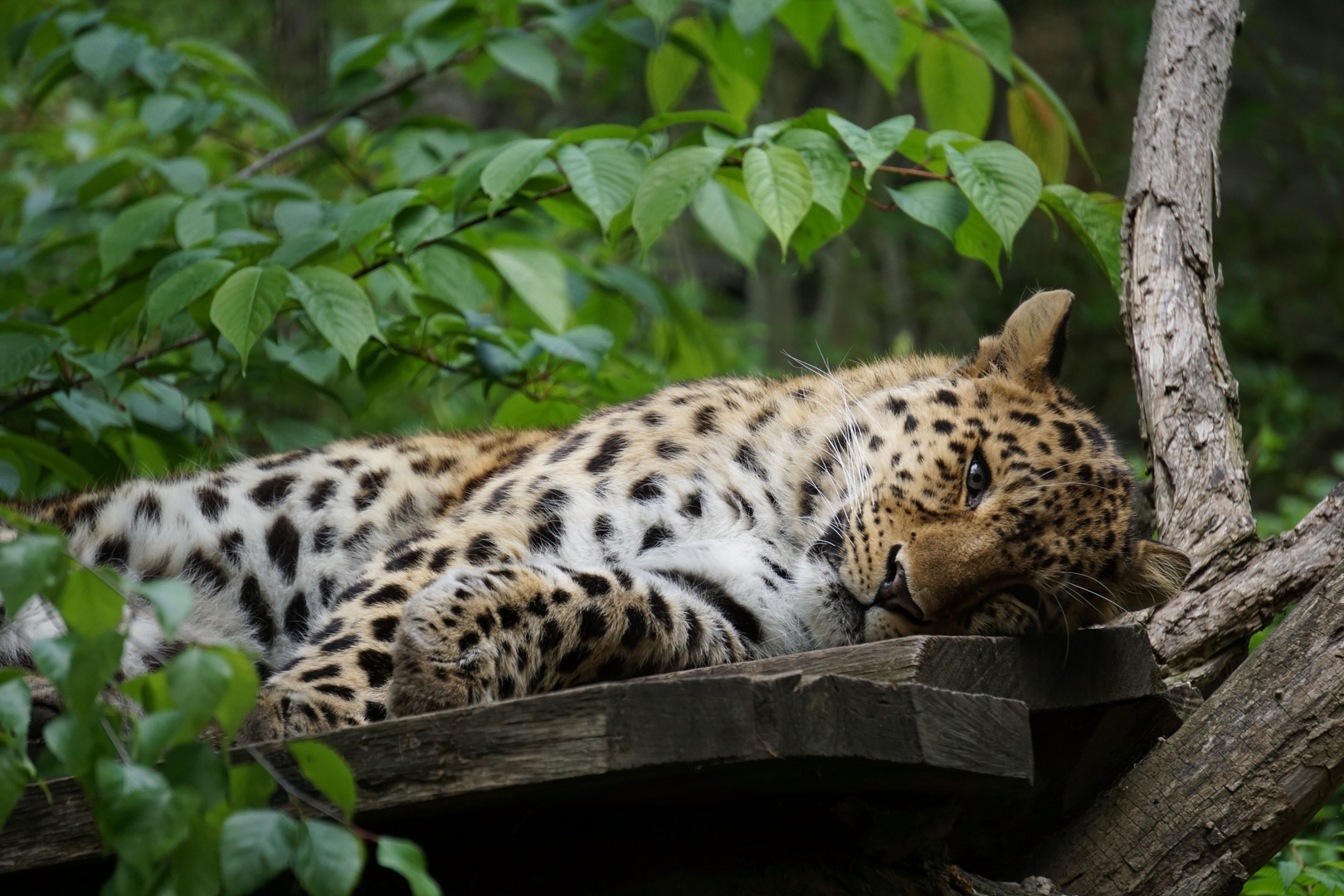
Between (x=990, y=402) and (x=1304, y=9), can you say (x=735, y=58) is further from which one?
(x=1304, y=9)

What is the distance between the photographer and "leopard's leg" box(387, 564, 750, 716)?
2955mm

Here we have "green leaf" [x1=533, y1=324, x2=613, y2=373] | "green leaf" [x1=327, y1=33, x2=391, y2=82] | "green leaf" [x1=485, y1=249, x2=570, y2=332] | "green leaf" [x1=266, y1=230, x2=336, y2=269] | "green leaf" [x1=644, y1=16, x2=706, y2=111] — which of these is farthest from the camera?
"green leaf" [x1=644, y1=16, x2=706, y2=111]

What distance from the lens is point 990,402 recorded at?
13.5 feet

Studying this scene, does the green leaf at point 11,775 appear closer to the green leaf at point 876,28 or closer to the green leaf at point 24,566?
the green leaf at point 24,566

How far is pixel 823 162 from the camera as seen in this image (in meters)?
4.40

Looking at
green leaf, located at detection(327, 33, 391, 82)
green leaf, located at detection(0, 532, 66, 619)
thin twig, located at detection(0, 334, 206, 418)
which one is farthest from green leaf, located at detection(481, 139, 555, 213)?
green leaf, located at detection(0, 532, 66, 619)

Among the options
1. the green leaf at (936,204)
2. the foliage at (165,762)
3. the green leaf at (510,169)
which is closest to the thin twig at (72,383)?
the green leaf at (510,169)

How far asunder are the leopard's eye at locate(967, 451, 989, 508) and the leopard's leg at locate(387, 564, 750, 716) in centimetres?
80

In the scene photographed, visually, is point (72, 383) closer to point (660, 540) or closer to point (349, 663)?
point (349, 663)

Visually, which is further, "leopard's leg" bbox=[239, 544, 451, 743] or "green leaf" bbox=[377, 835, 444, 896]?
"leopard's leg" bbox=[239, 544, 451, 743]

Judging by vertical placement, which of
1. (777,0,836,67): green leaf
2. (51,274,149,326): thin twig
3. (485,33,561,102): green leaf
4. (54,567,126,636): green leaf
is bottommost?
(54,567,126,636): green leaf

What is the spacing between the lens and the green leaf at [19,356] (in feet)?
14.3

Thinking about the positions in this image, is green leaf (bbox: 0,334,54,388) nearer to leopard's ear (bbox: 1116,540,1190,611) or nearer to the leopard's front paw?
the leopard's front paw

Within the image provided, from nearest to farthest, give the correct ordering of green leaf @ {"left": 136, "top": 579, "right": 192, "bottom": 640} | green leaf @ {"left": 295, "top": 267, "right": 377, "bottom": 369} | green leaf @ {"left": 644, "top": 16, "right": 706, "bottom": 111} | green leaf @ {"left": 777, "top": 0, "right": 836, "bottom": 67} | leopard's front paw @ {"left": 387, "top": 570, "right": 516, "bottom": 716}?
green leaf @ {"left": 136, "top": 579, "right": 192, "bottom": 640}, leopard's front paw @ {"left": 387, "top": 570, "right": 516, "bottom": 716}, green leaf @ {"left": 295, "top": 267, "right": 377, "bottom": 369}, green leaf @ {"left": 777, "top": 0, "right": 836, "bottom": 67}, green leaf @ {"left": 644, "top": 16, "right": 706, "bottom": 111}
